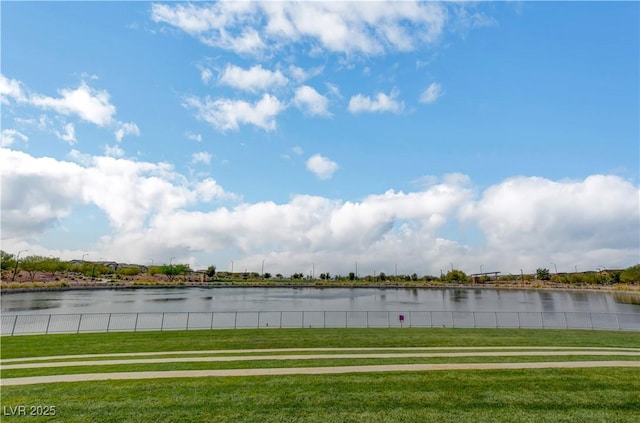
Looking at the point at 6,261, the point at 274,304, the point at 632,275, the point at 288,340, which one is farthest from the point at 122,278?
the point at 632,275

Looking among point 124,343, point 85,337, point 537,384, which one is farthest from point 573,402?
point 85,337

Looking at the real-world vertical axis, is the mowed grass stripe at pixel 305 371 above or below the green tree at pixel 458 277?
below

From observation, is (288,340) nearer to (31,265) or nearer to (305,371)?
(305,371)

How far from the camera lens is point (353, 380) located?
12.3 meters

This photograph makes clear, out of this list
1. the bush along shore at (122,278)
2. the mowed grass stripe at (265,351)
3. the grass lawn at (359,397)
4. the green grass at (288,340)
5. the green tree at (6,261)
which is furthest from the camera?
the green tree at (6,261)

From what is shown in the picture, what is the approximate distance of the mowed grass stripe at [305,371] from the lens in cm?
1258

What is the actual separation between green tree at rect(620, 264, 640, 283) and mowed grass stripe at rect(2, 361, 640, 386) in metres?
151

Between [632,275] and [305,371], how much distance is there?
16288 cm

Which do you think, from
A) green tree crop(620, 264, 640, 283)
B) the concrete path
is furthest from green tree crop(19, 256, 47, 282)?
green tree crop(620, 264, 640, 283)

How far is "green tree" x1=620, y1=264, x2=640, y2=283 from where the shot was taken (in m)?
127

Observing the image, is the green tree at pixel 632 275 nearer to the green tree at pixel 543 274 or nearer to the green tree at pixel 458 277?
the green tree at pixel 543 274

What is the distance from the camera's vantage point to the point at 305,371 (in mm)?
13391

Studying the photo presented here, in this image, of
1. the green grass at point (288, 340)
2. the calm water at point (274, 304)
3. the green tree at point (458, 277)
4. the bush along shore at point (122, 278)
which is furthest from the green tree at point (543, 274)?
the green grass at point (288, 340)

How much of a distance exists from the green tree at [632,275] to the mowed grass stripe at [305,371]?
150994 mm
